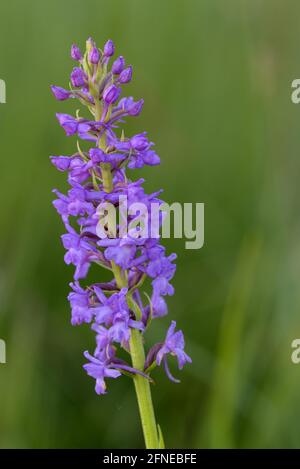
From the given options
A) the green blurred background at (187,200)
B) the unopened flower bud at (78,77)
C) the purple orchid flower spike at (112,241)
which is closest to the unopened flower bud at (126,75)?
the purple orchid flower spike at (112,241)

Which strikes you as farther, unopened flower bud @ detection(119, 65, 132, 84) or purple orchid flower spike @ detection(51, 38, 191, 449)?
unopened flower bud @ detection(119, 65, 132, 84)

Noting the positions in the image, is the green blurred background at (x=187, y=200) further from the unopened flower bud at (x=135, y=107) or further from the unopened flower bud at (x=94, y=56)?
the unopened flower bud at (x=94, y=56)

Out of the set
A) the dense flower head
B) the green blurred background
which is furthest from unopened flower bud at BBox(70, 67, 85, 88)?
the green blurred background

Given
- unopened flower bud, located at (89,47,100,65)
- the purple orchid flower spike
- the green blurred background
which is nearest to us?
the purple orchid flower spike

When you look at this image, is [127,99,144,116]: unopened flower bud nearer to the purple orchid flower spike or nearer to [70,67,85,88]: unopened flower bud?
the purple orchid flower spike
